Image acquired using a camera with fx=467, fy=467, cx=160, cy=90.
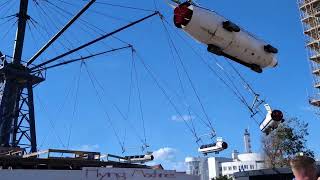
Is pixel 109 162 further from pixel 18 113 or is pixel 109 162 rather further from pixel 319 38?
pixel 319 38

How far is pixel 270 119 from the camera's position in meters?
25.3

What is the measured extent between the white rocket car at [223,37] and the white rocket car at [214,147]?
27.3ft

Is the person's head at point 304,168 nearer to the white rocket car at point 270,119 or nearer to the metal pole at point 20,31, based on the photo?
the white rocket car at point 270,119

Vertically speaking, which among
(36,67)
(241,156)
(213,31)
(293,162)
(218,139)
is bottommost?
(293,162)

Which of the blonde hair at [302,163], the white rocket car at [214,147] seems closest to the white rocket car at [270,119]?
the white rocket car at [214,147]

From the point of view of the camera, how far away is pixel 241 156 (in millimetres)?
177375

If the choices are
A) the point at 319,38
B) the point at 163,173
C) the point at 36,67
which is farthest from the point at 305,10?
the point at 163,173

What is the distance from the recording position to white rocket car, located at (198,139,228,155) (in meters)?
29.6

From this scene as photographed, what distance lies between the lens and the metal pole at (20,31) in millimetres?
47062

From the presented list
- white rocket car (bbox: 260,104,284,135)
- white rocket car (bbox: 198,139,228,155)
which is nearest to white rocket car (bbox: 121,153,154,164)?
→ white rocket car (bbox: 198,139,228,155)

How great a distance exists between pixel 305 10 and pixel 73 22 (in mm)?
55022

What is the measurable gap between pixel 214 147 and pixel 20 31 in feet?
88.0

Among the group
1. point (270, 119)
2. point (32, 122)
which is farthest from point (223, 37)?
point (32, 122)

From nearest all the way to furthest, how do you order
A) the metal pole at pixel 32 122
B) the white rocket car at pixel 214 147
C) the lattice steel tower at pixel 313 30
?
the white rocket car at pixel 214 147 → the metal pole at pixel 32 122 → the lattice steel tower at pixel 313 30
